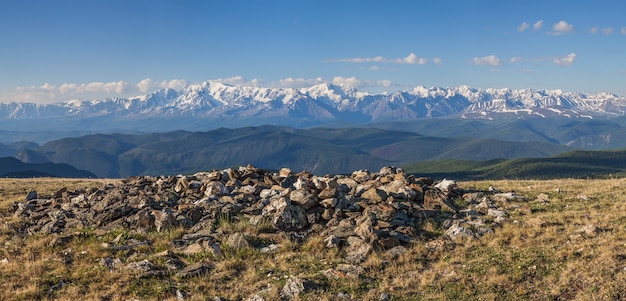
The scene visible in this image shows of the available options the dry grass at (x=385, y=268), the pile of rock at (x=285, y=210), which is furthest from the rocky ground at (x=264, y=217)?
the dry grass at (x=385, y=268)

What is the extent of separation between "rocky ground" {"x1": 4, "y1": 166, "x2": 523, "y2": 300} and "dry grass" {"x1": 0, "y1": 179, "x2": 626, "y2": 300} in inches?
16.0

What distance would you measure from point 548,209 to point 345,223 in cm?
1293

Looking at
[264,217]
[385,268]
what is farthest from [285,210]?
[385,268]

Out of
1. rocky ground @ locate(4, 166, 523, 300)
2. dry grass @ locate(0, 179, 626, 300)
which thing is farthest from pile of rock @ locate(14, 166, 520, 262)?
dry grass @ locate(0, 179, 626, 300)

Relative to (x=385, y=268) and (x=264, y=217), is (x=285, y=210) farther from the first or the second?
(x=385, y=268)

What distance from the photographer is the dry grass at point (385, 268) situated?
14.0m

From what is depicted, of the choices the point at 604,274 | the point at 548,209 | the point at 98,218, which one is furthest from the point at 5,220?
the point at 548,209

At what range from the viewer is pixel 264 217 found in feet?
73.2

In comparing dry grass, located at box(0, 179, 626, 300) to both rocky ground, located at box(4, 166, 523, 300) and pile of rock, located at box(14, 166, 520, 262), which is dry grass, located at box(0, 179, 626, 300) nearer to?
rocky ground, located at box(4, 166, 523, 300)

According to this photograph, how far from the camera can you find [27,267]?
16.8 metres

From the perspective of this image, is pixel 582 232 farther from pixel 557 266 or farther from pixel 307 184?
pixel 307 184

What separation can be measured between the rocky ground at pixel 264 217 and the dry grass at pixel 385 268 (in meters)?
0.41

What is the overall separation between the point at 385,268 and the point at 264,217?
834 centimetres

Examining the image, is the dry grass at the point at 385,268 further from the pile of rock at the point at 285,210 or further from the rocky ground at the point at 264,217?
the pile of rock at the point at 285,210
